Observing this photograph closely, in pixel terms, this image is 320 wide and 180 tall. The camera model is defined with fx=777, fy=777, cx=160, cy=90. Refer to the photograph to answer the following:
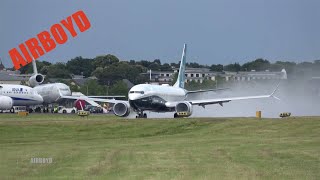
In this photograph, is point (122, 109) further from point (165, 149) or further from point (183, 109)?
point (165, 149)

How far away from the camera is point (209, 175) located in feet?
88.3

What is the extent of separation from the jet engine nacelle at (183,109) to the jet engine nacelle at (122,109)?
517 cm

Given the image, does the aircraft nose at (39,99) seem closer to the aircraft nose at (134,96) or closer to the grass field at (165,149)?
the aircraft nose at (134,96)

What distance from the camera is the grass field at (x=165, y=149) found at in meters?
27.9

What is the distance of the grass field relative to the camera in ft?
91.4

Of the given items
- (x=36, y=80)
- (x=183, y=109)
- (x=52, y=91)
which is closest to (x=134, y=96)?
(x=183, y=109)

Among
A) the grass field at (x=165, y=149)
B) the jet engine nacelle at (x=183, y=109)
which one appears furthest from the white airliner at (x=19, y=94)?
the grass field at (x=165, y=149)

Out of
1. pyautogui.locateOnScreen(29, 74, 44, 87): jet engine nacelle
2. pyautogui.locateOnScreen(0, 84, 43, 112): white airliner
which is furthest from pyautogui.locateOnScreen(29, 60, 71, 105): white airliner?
pyautogui.locateOnScreen(29, 74, 44, 87): jet engine nacelle

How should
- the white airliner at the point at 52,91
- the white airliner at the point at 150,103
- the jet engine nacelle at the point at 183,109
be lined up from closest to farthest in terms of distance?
the jet engine nacelle at the point at 183,109 → the white airliner at the point at 150,103 → the white airliner at the point at 52,91

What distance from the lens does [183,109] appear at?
77875mm

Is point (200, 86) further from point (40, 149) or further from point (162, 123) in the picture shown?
point (40, 149)

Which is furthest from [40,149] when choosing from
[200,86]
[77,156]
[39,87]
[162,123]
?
[200,86]

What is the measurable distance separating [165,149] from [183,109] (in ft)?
133

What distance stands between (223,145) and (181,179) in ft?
47.4
